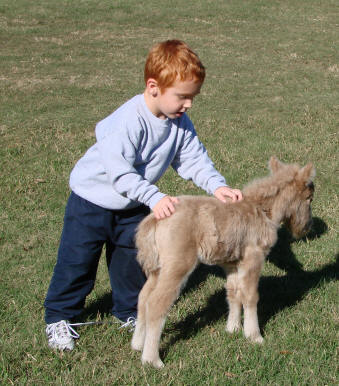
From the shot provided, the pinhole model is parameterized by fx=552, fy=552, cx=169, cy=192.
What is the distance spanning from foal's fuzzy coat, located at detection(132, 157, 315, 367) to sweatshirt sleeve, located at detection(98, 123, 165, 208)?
0.22 m

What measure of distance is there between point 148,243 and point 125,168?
55 cm

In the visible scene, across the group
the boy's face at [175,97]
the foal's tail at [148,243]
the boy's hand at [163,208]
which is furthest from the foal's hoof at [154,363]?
the boy's face at [175,97]

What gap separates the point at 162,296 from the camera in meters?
3.85

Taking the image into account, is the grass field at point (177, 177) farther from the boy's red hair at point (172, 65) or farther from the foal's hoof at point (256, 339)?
the boy's red hair at point (172, 65)

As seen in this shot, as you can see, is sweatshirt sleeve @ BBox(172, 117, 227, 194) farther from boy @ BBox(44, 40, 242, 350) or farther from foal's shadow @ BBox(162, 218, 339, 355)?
foal's shadow @ BBox(162, 218, 339, 355)

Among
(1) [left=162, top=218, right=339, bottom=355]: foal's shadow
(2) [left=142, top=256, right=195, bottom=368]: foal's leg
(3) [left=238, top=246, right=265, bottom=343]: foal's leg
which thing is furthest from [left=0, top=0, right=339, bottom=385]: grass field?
(2) [left=142, top=256, right=195, bottom=368]: foal's leg

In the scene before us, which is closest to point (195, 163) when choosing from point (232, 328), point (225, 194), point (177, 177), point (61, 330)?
point (225, 194)

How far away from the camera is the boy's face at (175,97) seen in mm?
3865

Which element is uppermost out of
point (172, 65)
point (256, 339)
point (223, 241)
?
point (172, 65)

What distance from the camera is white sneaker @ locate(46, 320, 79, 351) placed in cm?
424

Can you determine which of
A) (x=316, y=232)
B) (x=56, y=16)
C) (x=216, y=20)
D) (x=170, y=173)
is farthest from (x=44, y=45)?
(x=316, y=232)

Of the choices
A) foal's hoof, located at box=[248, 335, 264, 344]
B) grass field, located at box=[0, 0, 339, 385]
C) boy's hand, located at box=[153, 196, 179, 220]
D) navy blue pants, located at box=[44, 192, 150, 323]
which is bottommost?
grass field, located at box=[0, 0, 339, 385]

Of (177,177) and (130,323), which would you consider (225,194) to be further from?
(177,177)

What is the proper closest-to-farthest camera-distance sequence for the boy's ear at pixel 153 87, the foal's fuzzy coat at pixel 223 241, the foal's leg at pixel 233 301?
1. the foal's fuzzy coat at pixel 223 241
2. the boy's ear at pixel 153 87
3. the foal's leg at pixel 233 301
